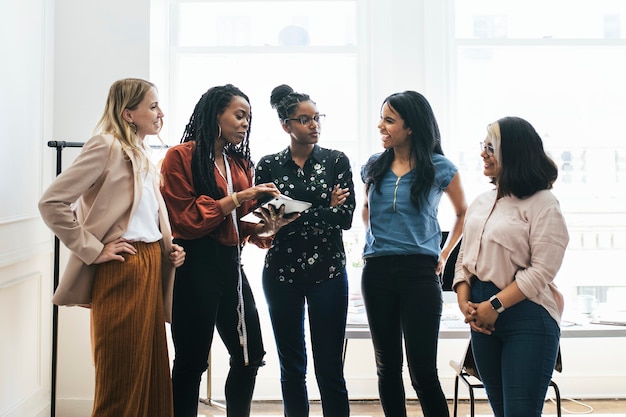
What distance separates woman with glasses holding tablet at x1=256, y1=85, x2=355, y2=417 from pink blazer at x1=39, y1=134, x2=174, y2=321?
605 mm

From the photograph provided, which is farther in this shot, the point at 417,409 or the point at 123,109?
the point at 417,409

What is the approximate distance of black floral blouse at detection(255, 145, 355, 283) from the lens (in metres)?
2.20

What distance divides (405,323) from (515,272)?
485 mm

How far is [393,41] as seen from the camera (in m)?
3.55

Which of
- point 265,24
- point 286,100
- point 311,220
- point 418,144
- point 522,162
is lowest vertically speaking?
point 311,220

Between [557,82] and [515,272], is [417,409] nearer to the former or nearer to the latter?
[515,272]

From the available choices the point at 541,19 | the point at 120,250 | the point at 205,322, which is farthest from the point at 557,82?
the point at 120,250

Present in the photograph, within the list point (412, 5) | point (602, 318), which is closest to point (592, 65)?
point (412, 5)

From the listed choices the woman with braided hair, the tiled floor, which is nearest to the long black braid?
the woman with braided hair

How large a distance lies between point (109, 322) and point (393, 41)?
249cm

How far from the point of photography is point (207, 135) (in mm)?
2174

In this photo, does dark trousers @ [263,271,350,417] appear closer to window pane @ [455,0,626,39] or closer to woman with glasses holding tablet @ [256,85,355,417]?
woman with glasses holding tablet @ [256,85,355,417]

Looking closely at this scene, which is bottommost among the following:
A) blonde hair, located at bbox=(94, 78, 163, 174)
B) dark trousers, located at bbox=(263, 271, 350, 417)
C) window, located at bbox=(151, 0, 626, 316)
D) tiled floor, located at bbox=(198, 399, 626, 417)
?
tiled floor, located at bbox=(198, 399, 626, 417)

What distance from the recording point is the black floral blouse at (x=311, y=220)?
2195 mm
